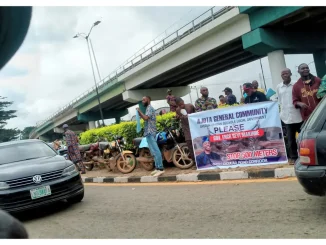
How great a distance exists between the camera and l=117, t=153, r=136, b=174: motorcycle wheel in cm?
882

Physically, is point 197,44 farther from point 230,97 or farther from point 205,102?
point 205,102

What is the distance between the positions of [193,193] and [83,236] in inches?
83.8

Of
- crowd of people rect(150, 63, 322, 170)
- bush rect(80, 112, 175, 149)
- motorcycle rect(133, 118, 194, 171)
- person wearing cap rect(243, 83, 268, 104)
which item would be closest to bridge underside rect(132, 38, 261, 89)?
bush rect(80, 112, 175, 149)

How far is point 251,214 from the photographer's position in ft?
12.8

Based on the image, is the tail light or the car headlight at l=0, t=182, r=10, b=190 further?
the car headlight at l=0, t=182, r=10, b=190

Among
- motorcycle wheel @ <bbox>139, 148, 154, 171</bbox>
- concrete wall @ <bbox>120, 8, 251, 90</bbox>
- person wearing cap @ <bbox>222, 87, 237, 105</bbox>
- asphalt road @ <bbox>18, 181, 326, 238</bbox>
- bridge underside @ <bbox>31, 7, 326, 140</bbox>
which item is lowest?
asphalt road @ <bbox>18, 181, 326, 238</bbox>

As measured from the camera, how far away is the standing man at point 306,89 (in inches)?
227

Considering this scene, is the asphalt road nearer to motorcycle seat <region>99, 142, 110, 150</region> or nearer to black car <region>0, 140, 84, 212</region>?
black car <region>0, 140, 84, 212</region>

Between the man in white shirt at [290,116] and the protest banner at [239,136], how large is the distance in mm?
195

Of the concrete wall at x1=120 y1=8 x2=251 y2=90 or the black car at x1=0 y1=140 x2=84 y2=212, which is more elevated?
the concrete wall at x1=120 y1=8 x2=251 y2=90

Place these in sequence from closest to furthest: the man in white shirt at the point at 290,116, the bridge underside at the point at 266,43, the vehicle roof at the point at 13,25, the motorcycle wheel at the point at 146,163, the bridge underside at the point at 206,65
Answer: the vehicle roof at the point at 13,25 → the man in white shirt at the point at 290,116 → the motorcycle wheel at the point at 146,163 → the bridge underside at the point at 266,43 → the bridge underside at the point at 206,65

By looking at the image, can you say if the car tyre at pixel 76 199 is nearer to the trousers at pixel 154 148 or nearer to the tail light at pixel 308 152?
the trousers at pixel 154 148

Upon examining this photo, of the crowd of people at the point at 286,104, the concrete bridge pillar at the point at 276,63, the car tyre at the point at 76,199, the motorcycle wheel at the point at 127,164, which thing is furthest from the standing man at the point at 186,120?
the concrete bridge pillar at the point at 276,63

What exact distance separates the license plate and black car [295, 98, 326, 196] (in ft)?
10.6
